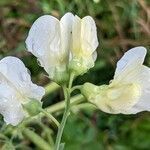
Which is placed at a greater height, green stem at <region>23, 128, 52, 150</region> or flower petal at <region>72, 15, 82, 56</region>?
flower petal at <region>72, 15, 82, 56</region>

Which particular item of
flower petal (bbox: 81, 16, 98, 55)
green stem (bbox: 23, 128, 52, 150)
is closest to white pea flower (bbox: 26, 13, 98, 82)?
flower petal (bbox: 81, 16, 98, 55)

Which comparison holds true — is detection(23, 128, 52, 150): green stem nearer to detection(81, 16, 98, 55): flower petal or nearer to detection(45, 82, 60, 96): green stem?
detection(45, 82, 60, 96): green stem

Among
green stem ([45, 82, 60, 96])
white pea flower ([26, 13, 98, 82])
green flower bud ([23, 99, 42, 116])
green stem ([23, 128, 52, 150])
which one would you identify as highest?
white pea flower ([26, 13, 98, 82])

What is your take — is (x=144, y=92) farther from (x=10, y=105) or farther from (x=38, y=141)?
(x=38, y=141)

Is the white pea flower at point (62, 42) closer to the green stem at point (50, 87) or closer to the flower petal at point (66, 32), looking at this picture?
the flower petal at point (66, 32)

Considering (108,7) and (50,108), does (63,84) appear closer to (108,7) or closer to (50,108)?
(50,108)

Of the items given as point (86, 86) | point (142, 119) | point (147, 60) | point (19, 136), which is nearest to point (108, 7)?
point (147, 60)

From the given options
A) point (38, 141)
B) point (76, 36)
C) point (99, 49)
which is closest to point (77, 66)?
point (76, 36)

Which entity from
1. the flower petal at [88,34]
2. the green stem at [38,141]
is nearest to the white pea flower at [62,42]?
the flower petal at [88,34]
